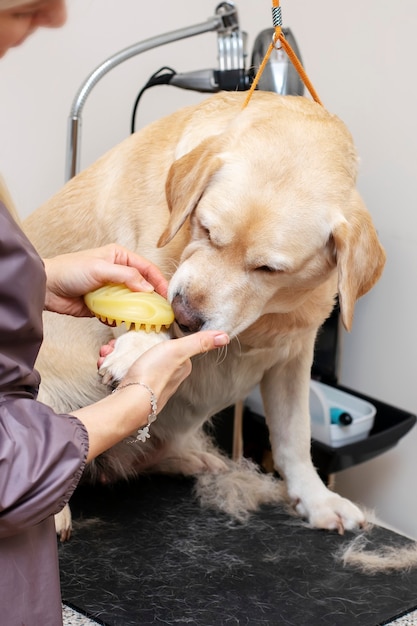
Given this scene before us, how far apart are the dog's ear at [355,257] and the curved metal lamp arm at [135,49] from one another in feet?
2.10

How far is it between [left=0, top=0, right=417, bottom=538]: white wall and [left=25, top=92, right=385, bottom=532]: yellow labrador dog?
780 millimetres

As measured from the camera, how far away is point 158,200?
141 cm

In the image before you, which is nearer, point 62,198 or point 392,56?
point 62,198

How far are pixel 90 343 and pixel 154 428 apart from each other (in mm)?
214

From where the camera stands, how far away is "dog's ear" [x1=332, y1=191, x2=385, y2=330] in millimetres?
1229

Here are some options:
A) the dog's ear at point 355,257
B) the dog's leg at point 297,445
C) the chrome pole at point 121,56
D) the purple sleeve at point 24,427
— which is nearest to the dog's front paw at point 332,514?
the dog's leg at point 297,445

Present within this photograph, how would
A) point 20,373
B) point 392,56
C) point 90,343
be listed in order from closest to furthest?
point 20,373
point 90,343
point 392,56

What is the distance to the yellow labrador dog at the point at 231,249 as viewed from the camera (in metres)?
Answer: 1.21

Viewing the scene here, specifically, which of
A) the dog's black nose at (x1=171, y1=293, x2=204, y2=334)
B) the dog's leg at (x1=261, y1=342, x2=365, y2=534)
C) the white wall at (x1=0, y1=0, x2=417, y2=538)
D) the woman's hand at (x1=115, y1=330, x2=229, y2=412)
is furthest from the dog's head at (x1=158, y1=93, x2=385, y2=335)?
the white wall at (x1=0, y1=0, x2=417, y2=538)

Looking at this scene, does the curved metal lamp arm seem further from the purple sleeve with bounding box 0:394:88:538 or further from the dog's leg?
the purple sleeve with bounding box 0:394:88:538

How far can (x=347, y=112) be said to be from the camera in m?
2.36

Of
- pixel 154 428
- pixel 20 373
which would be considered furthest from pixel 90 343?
pixel 20 373

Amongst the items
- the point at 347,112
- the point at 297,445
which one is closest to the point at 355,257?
the point at 297,445

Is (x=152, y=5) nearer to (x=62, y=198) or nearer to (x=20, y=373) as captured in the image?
(x=62, y=198)
